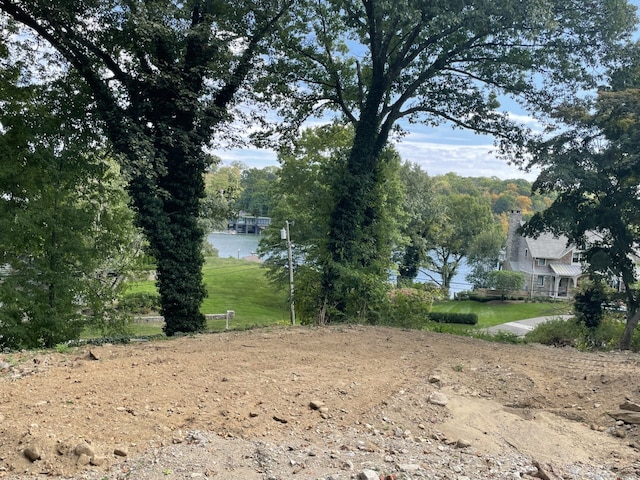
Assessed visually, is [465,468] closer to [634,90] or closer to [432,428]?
[432,428]

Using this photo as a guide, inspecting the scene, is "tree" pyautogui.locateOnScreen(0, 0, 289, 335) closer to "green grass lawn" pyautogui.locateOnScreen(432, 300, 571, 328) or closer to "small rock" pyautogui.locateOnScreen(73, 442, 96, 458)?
"small rock" pyautogui.locateOnScreen(73, 442, 96, 458)

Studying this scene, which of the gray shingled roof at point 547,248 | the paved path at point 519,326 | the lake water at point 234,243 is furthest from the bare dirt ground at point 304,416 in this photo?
the lake water at point 234,243

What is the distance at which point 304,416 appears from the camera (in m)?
3.62

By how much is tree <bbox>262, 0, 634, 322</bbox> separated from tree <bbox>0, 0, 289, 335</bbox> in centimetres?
206

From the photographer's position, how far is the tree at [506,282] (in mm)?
31594

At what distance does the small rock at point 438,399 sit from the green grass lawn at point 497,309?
21106 mm

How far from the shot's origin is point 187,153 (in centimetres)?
922

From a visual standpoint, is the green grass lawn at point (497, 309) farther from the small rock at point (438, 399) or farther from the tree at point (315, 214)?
the small rock at point (438, 399)

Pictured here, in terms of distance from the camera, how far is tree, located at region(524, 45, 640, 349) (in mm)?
10555

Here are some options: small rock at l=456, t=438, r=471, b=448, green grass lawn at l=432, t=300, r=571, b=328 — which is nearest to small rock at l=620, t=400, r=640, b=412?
small rock at l=456, t=438, r=471, b=448

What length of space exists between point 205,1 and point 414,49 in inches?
A: 196

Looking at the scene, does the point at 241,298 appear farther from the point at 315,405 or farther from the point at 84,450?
the point at 84,450

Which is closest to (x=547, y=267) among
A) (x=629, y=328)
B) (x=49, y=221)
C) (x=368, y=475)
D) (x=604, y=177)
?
(x=629, y=328)

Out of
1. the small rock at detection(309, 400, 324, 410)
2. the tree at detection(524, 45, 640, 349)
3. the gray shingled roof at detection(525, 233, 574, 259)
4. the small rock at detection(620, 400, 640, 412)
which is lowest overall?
the small rock at detection(309, 400, 324, 410)
